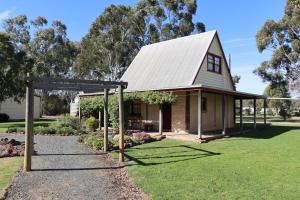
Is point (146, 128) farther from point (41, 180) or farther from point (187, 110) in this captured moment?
point (41, 180)

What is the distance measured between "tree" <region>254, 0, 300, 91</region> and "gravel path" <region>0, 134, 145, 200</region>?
3404cm

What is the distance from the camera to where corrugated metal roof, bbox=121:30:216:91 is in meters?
19.3

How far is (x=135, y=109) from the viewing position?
70.8 ft

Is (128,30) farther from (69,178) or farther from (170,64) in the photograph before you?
(69,178)

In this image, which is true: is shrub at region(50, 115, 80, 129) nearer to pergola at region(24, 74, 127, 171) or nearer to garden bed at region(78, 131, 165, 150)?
garden bed at region(78, 131, 165, 150)

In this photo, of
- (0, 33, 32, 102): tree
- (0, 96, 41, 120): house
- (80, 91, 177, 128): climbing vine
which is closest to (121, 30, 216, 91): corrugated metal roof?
(80, 91, 177, 128): climbing vine

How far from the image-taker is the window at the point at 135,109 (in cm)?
2134

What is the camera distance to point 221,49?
2214 centimetres

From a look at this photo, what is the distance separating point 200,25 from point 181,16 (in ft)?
10.1

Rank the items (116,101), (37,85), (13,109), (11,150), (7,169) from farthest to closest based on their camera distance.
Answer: (13,109)
(116,101)
(11,150)
(37,85)
(7,169)

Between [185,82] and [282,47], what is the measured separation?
2751 centimetres

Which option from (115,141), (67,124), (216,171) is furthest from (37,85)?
(67,124)

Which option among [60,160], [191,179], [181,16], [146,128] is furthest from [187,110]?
[181,16]

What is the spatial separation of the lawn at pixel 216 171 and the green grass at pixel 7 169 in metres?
3.01
